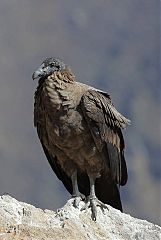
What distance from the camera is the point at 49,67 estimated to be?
32.2 ft

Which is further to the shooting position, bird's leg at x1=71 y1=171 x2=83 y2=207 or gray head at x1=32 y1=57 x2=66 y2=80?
gray head at x1=32 y1=57 x2=66 y2=80

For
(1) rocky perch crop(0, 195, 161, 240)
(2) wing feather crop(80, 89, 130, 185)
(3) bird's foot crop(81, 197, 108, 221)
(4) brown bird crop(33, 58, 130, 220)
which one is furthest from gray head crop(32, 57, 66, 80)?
(1) rocky perch crop(0, 195, 161, 240)

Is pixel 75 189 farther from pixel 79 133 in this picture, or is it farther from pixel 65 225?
pixel 65 225

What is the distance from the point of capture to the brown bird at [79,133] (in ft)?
30.2

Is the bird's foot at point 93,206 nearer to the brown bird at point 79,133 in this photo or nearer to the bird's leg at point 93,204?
the bird's leg at point 93,204

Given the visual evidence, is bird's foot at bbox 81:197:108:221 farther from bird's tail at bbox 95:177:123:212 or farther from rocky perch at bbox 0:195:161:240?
bird's tail at bbox 95:177:123:212

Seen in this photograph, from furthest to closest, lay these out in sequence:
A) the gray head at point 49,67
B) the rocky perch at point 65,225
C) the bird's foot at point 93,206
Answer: the gray head at point 49,67 < the bird's foot at point 93,206 < the rocky perch at point 65,225

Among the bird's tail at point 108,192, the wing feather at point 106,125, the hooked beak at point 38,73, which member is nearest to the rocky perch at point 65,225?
the wing feather at point 106,125

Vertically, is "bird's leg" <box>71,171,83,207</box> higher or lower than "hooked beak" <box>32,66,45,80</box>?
lower

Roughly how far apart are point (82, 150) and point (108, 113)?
710mm

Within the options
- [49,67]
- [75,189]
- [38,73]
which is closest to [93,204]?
[75,189]

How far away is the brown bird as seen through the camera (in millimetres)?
9211

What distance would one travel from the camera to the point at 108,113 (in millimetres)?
9438

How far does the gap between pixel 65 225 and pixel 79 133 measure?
2.65 metres
